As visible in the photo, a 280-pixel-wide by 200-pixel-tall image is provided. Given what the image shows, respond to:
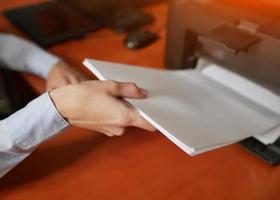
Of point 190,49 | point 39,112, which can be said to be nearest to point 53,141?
point 39,112

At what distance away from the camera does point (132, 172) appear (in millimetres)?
609

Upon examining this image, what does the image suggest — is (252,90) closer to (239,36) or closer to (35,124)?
(239,36)

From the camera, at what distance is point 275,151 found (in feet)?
2.07

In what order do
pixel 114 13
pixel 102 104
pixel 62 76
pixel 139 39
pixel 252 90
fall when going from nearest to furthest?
pixel 102 104 < pixel 252 90 < pixel 62 76 < pixel 139 39 < pixel 114 13

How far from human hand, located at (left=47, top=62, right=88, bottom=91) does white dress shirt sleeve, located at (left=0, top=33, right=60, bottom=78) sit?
22mm

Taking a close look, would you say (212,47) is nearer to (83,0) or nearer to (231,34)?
(231,34)

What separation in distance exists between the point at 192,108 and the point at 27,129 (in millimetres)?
311

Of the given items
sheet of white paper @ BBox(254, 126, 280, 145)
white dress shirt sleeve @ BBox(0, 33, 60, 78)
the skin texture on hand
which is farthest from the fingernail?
white dress shirt sleeve @ BBox(0, 33, 60, 78)

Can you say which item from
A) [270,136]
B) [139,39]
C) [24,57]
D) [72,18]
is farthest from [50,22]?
[270,136]

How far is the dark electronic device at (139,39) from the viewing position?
0.95m

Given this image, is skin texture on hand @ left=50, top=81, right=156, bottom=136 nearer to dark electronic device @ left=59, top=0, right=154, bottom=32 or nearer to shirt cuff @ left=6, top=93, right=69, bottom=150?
shirt cuff @ left=6, top=93, right=69, bottom=150

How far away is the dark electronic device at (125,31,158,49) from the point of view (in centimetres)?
95

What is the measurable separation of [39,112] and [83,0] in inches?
26.5


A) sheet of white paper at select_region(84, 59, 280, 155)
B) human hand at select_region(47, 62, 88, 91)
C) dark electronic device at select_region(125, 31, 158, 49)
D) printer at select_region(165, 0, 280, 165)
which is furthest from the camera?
dark electronic device at select_region(125, 31, 158, 49)
